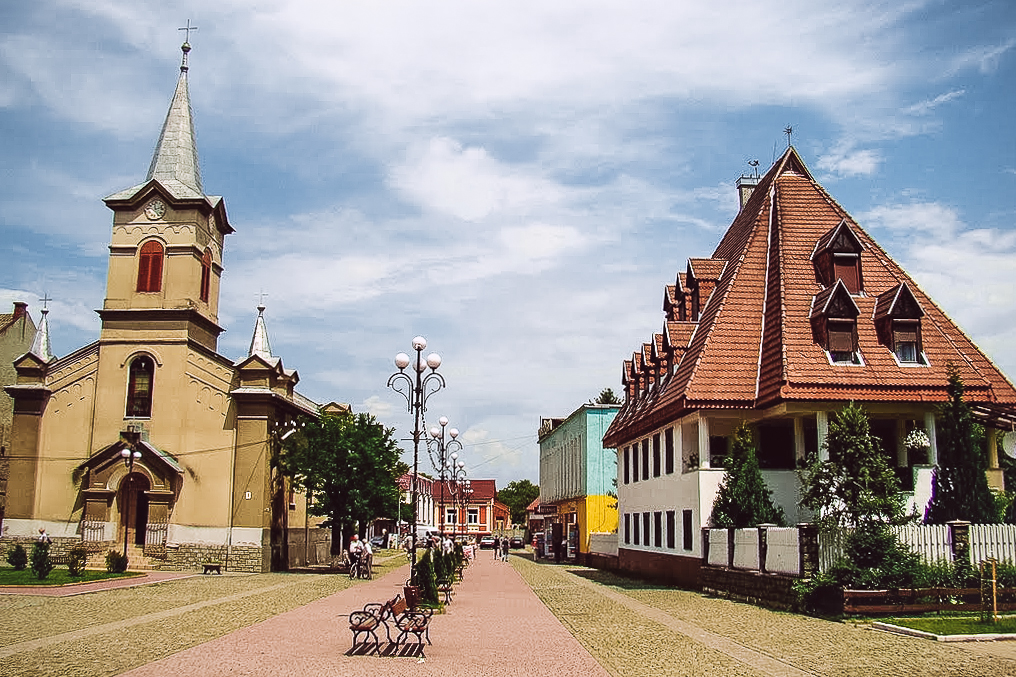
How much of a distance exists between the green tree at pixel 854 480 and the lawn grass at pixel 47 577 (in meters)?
21.7

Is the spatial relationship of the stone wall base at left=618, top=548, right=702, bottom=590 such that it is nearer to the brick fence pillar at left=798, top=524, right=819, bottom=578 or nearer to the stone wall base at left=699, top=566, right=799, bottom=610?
the stone wall base at left=699, top=566, right=799, bottom=610

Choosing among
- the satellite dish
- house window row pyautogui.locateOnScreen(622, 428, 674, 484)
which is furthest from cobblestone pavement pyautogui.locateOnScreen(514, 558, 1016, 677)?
the satellite dish

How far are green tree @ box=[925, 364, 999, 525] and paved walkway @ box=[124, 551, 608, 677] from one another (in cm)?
973

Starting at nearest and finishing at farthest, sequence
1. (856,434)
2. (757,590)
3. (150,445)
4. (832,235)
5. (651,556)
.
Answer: (856,434) < (757,590) < (832,235) < (651,556) < (150,445)

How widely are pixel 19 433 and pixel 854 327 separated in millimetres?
33851

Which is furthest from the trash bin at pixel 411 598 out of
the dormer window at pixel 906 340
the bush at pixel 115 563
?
the bush at pixel 115 563

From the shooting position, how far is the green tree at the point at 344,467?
133ft

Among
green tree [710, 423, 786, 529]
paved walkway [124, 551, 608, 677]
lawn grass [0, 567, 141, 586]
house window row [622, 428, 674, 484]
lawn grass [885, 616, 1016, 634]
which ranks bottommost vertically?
lawn grass [0, 567, 141, 586]

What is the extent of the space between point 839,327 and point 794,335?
133 cm

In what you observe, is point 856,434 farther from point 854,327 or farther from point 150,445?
point 150,445

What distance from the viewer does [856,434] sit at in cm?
2262

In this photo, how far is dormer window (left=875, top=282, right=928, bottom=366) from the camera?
28.7 metres

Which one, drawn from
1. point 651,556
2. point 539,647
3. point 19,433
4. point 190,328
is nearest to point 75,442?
point 19,433

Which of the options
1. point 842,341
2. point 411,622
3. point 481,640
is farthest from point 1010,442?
point 411,622
